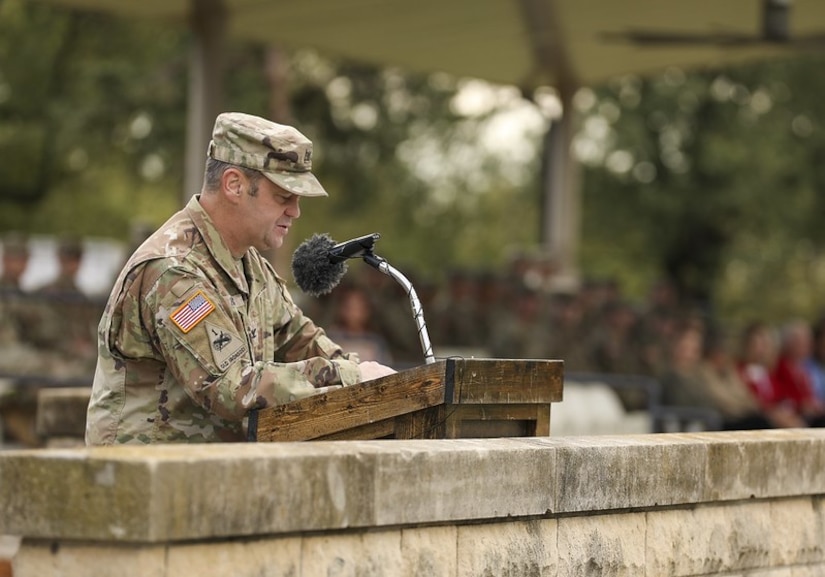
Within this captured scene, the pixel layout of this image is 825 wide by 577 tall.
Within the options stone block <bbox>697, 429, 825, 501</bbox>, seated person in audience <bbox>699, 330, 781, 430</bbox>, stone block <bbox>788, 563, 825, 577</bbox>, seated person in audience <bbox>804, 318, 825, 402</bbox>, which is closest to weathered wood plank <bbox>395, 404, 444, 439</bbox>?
stone block <bbox>697, 429, 825, 501</bbox>

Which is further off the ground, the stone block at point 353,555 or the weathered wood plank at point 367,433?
the weathered wood plank at point 367,433

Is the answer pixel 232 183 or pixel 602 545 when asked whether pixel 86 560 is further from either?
pixel 602 545

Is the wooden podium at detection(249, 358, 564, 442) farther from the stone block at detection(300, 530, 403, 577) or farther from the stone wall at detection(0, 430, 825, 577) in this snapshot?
the stone block at detection(300, 530, 403, 577)

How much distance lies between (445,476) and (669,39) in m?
10.2

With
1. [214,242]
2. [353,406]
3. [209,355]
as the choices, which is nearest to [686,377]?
[214,242]

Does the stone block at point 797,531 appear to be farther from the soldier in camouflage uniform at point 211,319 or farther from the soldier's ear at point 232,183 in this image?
the soldier's ear at point 232,183

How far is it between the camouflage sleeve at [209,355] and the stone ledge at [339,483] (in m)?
0.48

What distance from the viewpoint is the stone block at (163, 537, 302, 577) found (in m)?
3.81

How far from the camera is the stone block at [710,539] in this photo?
545cm

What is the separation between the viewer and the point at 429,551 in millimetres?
4512

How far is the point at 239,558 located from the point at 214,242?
1.35 metres

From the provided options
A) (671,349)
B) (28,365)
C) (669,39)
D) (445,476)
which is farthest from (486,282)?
(445,476)

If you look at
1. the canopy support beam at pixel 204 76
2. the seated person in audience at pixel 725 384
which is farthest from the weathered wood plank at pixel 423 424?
the canopy support beam at pixel 204 76

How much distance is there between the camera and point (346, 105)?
30500 millimetres
